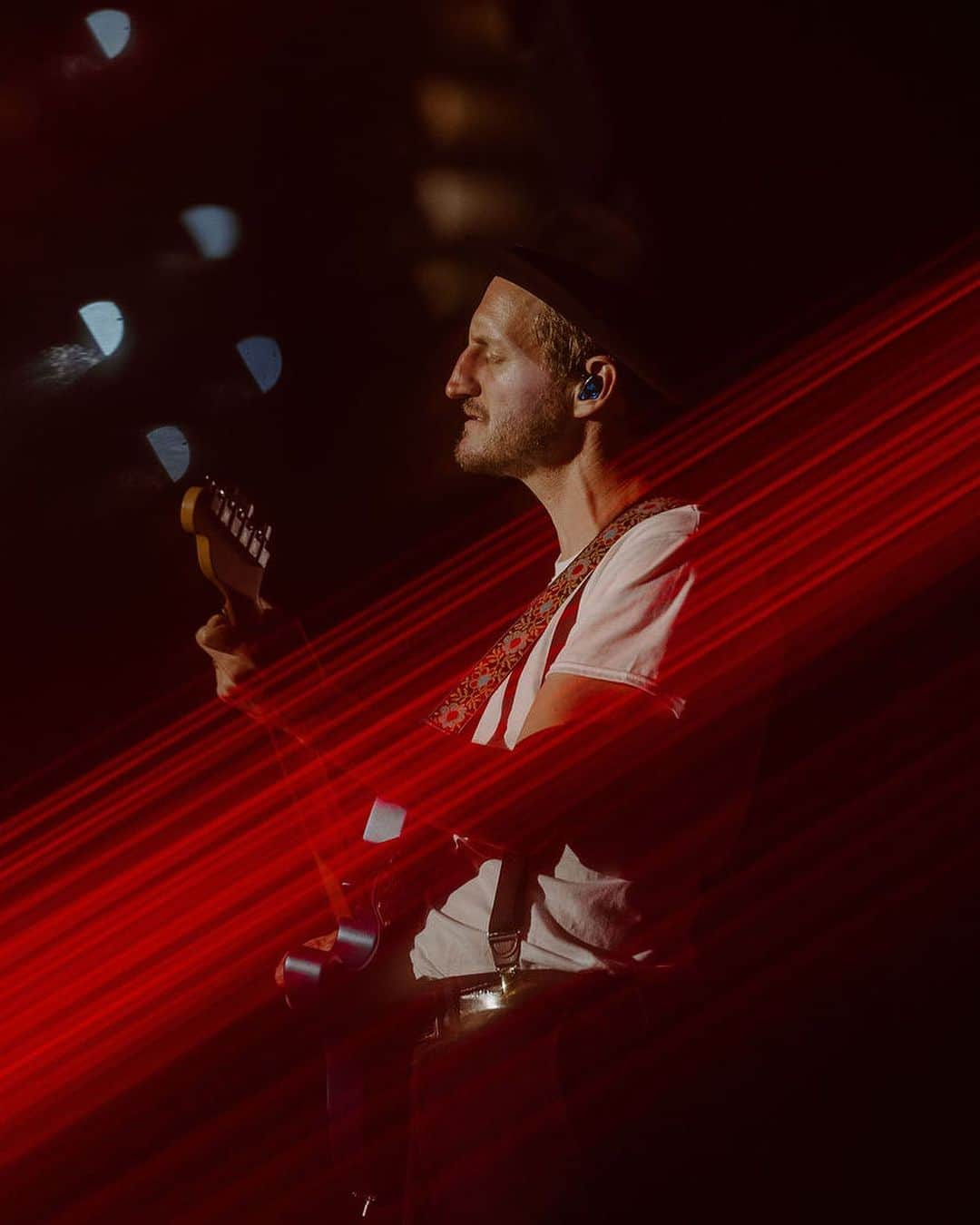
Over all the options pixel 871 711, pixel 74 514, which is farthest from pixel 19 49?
pixel 871 711

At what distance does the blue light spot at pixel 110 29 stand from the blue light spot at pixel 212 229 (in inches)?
17.2

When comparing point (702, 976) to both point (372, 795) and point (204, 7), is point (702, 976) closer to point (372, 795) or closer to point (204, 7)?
point (372, 795)

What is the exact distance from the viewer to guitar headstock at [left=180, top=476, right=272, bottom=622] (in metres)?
1.41

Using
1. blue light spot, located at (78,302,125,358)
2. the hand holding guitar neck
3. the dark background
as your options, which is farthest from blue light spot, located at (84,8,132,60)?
the hand holding guitar neck

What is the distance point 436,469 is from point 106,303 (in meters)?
1.11

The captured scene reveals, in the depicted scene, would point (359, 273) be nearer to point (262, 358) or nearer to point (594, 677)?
point (262, 358)

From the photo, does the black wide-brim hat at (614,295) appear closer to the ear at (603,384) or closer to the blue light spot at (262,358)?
the ear at (603,384)

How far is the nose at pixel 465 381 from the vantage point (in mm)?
2033

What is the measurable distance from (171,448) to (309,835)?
1497 mm

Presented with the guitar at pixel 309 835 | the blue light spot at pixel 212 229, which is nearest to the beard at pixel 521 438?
the guitar at pixel 309 835

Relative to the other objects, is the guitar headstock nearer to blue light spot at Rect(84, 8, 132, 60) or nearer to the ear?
the ear

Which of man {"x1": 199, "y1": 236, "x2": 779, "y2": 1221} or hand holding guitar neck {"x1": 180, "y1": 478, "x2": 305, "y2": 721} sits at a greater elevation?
hand holding guitar neck {"x1": 180, "y1": 478, "x2": 305, "y2": 721}

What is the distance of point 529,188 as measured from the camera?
2.77 meters

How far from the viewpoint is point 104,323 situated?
2.77 metres
